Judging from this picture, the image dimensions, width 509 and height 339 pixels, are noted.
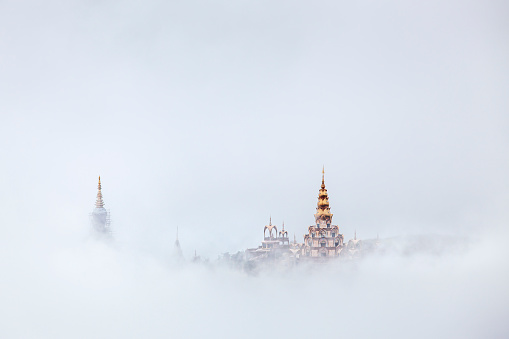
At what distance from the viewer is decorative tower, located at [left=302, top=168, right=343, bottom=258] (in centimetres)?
5144

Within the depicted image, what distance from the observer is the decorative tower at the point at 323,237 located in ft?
169

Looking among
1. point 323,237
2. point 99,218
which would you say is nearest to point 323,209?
point 323,237

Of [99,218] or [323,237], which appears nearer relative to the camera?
[323,237]

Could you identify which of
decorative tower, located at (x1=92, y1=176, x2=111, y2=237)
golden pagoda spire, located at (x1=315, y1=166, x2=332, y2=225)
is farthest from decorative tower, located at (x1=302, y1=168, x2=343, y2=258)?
decorative tower, located at (x1=92, y1=176, x2=111, y2=237)

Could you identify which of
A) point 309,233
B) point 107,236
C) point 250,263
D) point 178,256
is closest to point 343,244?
point 309,233

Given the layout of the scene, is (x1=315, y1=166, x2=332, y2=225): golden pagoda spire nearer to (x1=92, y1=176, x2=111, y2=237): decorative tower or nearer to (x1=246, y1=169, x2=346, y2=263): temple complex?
(x1=246, y1=169, x2=346, y2=263): temple complex

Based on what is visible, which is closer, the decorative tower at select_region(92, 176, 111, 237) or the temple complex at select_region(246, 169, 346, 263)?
the temple complex at select_region(246, 169, 346, 263)

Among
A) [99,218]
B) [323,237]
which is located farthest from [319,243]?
[99,218]

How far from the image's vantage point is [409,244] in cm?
5266

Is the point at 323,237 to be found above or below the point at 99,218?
below

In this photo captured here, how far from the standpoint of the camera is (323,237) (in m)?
51.6

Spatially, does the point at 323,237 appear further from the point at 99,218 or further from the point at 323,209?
the point at 99,218

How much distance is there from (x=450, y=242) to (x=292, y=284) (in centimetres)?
755

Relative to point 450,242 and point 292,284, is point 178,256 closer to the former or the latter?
point 292,284
